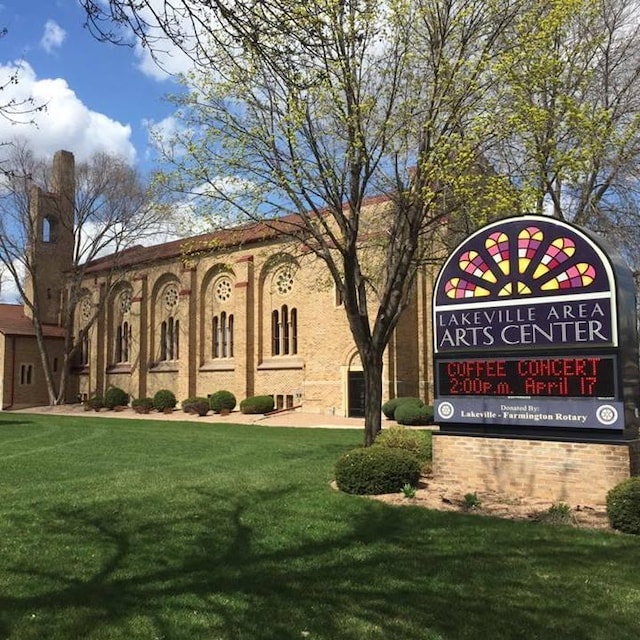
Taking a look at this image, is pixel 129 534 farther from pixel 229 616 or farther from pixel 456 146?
pixel 456 146

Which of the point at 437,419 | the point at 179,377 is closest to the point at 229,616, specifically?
the point at 437,419

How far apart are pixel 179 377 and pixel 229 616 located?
39.6 m

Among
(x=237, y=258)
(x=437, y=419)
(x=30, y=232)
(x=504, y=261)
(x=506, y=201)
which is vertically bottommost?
(x=437, y=419)

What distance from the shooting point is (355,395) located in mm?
34844

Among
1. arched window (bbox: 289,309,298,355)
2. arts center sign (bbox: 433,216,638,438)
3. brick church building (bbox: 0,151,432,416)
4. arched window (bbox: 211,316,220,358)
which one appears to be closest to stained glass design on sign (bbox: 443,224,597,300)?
arts center sign (bbox: 433,216,638,438)

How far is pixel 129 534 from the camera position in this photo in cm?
810

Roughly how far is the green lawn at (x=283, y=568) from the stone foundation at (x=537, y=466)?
1.50m

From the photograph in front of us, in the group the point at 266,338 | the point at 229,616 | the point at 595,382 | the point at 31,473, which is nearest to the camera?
the point at 229,616

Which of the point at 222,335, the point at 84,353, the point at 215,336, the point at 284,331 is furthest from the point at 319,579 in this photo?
the point at 84,353

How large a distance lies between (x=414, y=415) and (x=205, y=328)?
2004 centimetres

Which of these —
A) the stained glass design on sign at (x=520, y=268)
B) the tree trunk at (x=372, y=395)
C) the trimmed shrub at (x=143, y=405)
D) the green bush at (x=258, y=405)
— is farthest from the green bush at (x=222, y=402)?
the stained glass design on sign at (x=520, y=268)

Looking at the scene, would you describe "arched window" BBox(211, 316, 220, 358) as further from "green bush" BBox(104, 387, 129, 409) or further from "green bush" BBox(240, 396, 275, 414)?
"green bush" BBox(104, 387, 129, 409)

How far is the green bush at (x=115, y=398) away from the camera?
1800 inches

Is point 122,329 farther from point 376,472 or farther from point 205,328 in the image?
point 376,472
